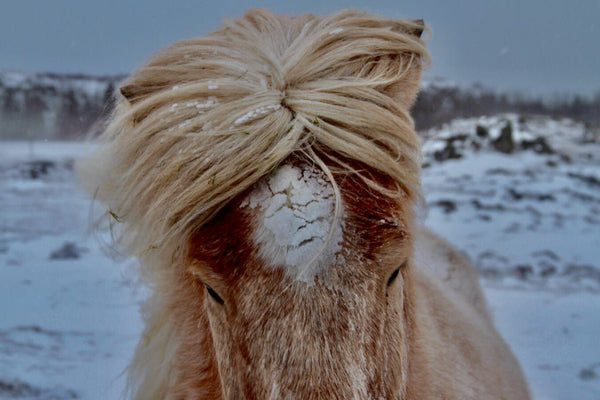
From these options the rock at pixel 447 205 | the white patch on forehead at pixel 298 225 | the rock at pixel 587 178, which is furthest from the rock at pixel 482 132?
the white patch on forehead at pixel 298 225

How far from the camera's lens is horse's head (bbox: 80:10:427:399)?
1.04m

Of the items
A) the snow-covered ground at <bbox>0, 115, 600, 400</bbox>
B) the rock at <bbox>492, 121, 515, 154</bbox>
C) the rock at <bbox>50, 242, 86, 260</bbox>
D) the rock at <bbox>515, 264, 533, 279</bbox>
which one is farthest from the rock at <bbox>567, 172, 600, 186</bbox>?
the rock at <bbox>50, 242, 86, 260</bbox>

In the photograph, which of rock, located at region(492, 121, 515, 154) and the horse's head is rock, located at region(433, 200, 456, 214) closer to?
rock, located at region(492, 121, 515, 154)

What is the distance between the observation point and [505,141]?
465 inches

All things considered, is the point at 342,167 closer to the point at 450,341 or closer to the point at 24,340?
the point at 450,341

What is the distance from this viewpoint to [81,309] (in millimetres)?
4539

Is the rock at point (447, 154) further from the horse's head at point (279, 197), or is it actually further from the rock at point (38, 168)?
the horse's head at point (279, 197)

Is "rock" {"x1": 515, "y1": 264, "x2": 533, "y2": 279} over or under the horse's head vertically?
over

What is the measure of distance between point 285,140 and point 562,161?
38.1 feet

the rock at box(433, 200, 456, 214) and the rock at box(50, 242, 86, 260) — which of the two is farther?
the rock at box(433, 200, 456, 214)

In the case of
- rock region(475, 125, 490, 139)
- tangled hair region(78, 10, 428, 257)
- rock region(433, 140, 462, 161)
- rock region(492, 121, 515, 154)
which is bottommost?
tangled hair region(78, 10, 428, 257)

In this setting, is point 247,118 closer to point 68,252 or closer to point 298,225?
point 298,225

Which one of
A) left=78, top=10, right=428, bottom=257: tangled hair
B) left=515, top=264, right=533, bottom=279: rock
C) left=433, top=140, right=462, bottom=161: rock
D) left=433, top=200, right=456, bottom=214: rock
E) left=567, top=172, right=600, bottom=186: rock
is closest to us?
left=78, top=10, right=428, bottom=257: tangled hair

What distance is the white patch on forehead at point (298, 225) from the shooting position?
1.04 meters
